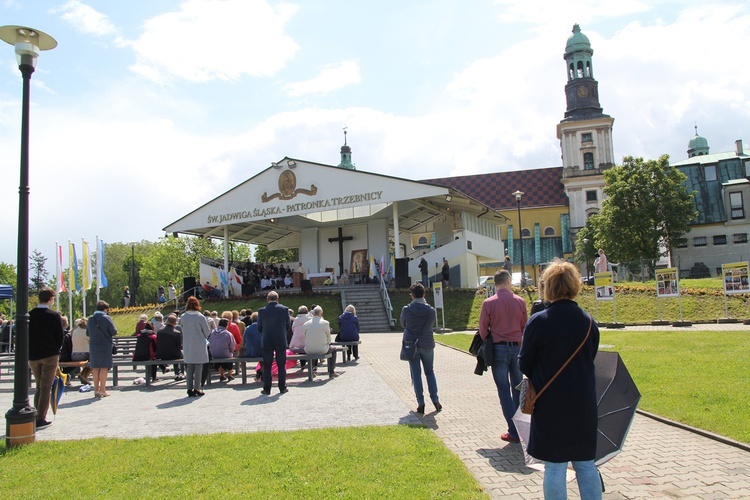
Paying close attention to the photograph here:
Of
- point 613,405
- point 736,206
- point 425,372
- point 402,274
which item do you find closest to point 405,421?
point 425,372

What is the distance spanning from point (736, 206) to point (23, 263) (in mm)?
54683

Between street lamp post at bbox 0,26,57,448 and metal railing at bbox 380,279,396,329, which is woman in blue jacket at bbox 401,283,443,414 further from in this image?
metal railing at bbox 380,279,396,329

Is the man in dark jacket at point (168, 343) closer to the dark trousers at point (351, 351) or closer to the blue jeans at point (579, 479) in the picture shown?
the dark trousers at point (351, 351)

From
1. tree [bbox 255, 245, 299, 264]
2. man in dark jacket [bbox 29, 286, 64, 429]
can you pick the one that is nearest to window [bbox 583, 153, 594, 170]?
tree [bbox 255, 245, 299, 264]

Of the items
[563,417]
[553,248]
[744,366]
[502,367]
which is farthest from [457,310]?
[553,248]

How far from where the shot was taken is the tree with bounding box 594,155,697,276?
4378 centimetres

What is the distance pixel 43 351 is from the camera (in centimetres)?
775

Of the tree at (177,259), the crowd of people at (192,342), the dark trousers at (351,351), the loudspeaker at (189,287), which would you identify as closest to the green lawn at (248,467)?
the crowd of people at (192,342)

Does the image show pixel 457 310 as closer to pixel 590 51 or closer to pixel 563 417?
pixel 563 417

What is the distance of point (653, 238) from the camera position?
43.9 metres

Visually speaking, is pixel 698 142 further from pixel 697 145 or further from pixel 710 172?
pixel 710 172

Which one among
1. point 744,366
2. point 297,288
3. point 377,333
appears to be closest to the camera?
point 744,366

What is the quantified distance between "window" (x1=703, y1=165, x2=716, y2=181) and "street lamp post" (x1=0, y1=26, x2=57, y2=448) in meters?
55.9

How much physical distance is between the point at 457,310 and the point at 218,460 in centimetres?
2000
